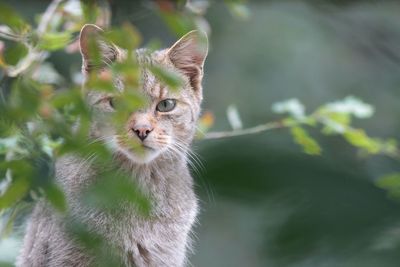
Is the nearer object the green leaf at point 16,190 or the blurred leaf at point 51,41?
the green leaf at point 16,190

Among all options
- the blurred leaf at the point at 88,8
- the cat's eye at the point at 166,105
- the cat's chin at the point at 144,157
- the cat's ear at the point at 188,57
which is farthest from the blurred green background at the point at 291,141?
the blurred leaf at the point at 88,8

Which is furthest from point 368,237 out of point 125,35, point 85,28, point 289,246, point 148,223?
point 125,35

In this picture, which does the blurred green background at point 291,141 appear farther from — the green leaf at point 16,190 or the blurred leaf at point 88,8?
the green leaf at point 16,190

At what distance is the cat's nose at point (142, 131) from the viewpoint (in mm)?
2387

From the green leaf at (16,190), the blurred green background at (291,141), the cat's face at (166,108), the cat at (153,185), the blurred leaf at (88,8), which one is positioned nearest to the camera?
the green leaf at (16,190)

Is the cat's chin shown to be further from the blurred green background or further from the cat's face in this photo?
the blurred green background

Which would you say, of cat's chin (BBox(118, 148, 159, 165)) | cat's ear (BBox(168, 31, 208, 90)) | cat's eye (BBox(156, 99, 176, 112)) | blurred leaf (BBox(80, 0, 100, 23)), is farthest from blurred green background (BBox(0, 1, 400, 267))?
blurred leaf (BBox(80, 0, 100, 23))

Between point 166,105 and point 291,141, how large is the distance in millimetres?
2457

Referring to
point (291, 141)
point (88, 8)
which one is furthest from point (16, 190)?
point (291, 141)

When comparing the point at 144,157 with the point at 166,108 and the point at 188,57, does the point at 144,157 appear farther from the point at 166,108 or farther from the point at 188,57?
the point at 188,57

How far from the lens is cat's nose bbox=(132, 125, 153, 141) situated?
7.83ft

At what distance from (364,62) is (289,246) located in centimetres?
172

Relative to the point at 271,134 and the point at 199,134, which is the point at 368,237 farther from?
the point at 271,134

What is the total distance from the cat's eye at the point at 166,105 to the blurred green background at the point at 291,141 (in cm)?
68
